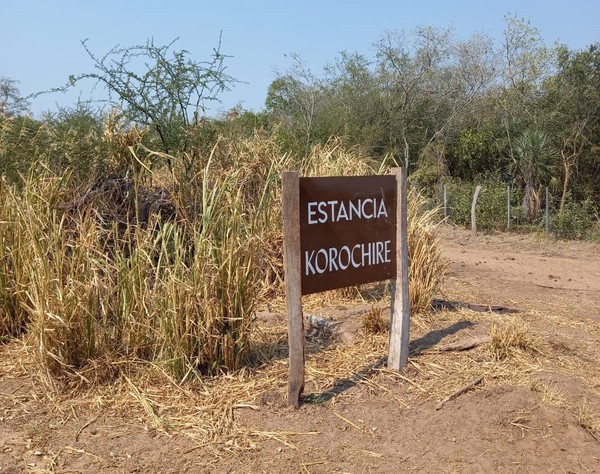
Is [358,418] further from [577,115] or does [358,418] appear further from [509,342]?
[577,115]

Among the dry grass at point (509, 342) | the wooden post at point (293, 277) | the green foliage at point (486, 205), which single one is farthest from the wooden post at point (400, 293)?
the green foliage at point (486, 205)

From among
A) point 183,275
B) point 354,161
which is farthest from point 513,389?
point 354,161

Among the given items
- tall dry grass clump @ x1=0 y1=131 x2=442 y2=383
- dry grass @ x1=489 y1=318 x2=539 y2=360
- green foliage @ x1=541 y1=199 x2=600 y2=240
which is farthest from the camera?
green foliage @ x1=541 y1=199 x2=600 y2=240

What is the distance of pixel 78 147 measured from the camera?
620 cm

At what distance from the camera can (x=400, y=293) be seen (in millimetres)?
4629

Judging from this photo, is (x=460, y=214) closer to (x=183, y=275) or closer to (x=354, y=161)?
(x=354, y=161)

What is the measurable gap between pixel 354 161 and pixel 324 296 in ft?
5.72

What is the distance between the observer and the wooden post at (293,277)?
3.94 m

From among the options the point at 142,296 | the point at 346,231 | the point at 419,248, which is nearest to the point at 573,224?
the point at 419,248

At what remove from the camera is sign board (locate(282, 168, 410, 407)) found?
13.0ft

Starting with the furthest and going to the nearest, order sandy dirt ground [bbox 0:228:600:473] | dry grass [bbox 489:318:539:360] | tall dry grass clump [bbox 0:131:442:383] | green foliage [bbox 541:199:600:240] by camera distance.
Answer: green foliage [bbox 541:199:600:240], dry grass [bbox 489:318:539:360], tall dry grass clump [bbox 0:131:442:383], sandy dirt ground [bbox 0:228:600:473]

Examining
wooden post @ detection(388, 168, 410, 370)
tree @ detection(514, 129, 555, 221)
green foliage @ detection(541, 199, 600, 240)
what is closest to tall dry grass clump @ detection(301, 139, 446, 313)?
wooden post @ detection(388, 168, 410, 370)

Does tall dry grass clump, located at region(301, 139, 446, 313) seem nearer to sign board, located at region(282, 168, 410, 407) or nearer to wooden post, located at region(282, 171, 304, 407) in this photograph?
sign board, located at region(282, 168, 410, 407)

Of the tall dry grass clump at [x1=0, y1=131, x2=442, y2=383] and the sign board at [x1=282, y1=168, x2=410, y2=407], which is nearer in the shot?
the sign board at [x1=282, y1=168, x2=410, y2=407]
